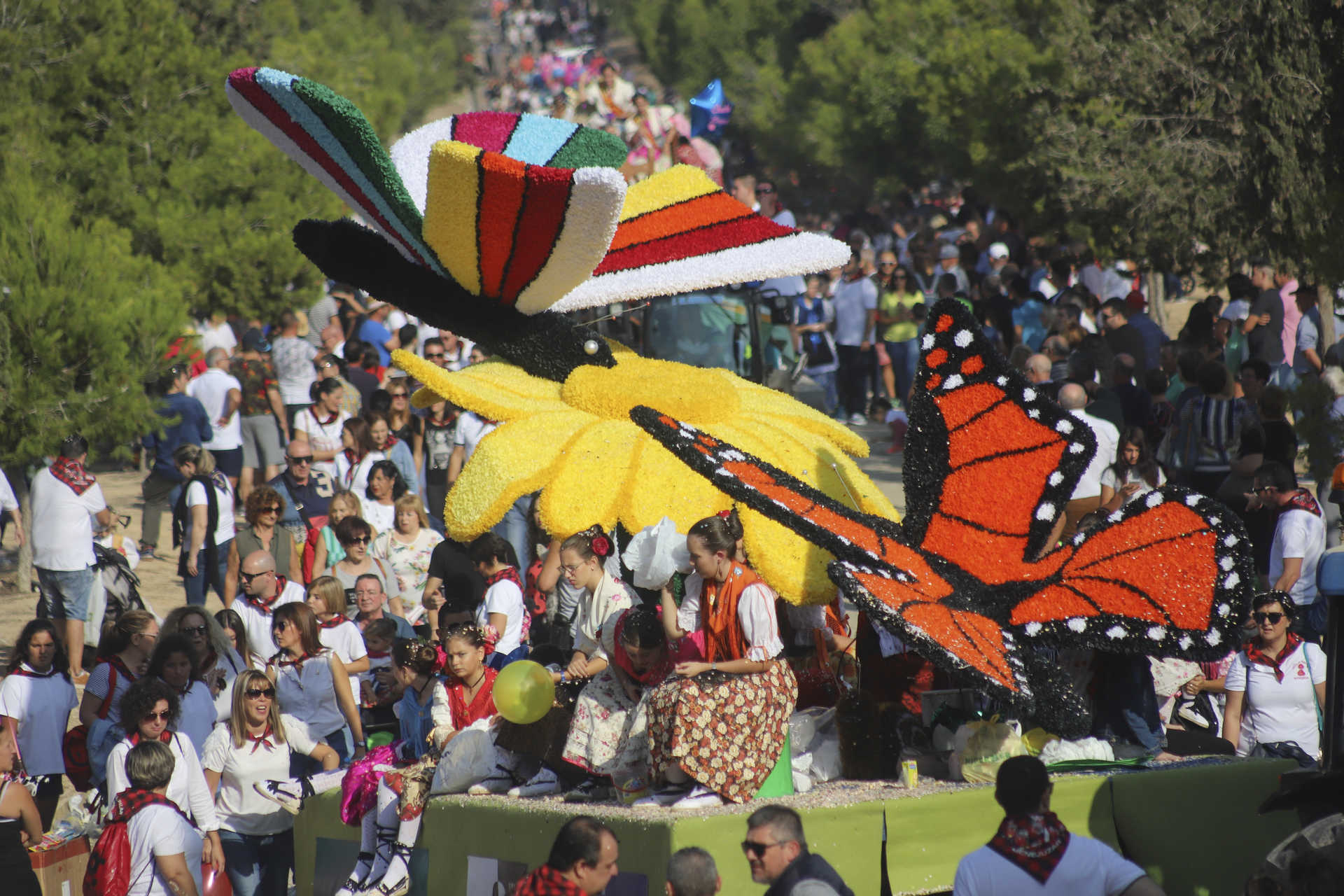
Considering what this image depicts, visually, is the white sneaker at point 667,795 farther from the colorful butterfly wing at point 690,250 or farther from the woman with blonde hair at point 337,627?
the woman with blonde hair at point 337,627

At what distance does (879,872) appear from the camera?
6.07m

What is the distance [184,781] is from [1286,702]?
508 cm

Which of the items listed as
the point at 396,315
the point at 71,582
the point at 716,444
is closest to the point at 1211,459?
the point at 716,444

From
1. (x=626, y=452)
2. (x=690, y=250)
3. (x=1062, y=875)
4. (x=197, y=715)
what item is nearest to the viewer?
(x=1062, y=875)

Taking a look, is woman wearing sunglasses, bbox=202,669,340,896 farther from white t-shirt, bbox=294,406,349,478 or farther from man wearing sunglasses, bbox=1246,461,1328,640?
man wearing sunglasses, bbox=1246,461,1328,640

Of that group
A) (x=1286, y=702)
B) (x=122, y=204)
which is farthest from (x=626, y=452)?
(x=122, y=204)

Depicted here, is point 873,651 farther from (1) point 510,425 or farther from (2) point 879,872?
(1) point 510,425

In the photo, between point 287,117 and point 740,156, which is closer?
point 287,117

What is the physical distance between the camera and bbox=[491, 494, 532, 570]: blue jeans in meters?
10.2

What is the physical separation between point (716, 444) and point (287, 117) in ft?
7.60

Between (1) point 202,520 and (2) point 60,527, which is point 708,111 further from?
(2) point 60,527

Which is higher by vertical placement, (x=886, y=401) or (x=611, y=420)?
(x=886, y=401)

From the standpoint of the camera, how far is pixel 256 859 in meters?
7.45

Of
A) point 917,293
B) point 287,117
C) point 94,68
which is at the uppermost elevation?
point 94,68
